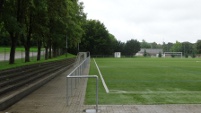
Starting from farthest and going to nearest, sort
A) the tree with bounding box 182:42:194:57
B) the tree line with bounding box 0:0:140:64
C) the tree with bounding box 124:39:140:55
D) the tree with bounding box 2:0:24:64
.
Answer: the tree with bounding box 182:42:194:57 → the tree with bounding box 124:39:140:55 → the tree line with bounding box 0:0:140:64 → the tree with bounding box 2:0:24:64

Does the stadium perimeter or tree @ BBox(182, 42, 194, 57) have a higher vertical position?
tree @ BBox(182, 42, 194, 57)

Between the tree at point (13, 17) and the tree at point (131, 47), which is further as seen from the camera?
the tree at point (131, 47)

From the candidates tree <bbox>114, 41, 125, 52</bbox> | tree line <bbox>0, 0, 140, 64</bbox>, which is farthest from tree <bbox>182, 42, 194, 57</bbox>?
tree line <bbox>0, 0, 140, 64</bbox>

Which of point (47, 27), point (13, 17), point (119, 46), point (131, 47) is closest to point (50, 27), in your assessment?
point (47, 27)

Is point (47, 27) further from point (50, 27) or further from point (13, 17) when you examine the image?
point (13, 17)

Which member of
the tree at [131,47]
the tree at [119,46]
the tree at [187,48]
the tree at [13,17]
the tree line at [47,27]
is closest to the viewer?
the tree at [13,17]

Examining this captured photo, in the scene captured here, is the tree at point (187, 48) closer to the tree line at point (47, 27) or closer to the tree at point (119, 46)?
the tree at point (119, 46)

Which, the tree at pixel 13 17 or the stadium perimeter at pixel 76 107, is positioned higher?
the tree at pixel 13 17

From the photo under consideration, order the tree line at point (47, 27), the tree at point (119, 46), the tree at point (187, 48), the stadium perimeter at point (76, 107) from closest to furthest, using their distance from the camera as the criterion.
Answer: the stadium perimeter at point (76, 107)
the tree line at point (47, 27)
the tree at point (119, 46)
the tree at point (187, 48)

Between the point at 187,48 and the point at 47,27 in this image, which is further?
the point at 187,48

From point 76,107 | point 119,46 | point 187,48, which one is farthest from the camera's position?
point 187,48

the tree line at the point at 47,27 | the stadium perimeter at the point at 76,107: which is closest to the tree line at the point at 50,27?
the tree line at the point at 47,27

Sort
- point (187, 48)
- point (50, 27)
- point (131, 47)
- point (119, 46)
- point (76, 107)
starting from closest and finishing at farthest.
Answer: point (76, 107)
point (50, 27)
point (119, 46)
point (131, 47)
point (187, 48)

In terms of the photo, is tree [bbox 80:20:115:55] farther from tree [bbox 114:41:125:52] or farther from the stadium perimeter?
the stadium perimeter
